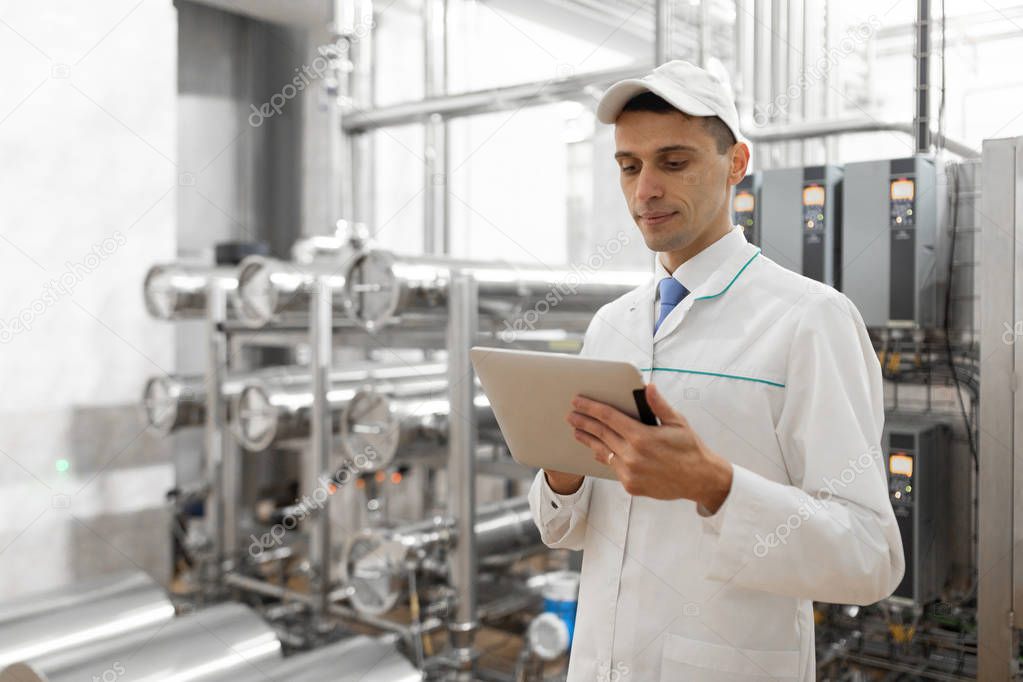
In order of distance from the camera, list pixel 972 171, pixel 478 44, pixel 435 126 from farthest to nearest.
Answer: pixel 478 44 < pixel 435 126 < pixel 972 171

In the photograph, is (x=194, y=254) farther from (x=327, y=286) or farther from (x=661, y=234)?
(x=661, y=234)

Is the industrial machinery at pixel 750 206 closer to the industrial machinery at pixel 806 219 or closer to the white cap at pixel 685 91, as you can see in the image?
the industrial machinery at pixel 806 219

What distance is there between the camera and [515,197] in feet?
19.4

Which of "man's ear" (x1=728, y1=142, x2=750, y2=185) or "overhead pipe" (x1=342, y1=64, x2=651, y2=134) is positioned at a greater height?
"overhead pipe" (x1=342, y1=64, x2=651, y2=134)

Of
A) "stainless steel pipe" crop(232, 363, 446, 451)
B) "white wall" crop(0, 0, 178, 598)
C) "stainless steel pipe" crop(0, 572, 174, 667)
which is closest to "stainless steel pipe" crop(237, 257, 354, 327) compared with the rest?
"stainless steel pipe" crop(232, 363, 446, 451)

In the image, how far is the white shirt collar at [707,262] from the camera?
4.85 feet

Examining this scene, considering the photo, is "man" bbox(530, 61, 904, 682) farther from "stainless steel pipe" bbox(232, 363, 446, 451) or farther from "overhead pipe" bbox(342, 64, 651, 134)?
"overhead pipe" bbox(342, 64, 651, 134)

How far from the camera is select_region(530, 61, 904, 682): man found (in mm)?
1213

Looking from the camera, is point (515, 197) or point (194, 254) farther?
point (515, 197)

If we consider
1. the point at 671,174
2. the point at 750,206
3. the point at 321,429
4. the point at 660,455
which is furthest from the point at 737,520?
the point at 321,429

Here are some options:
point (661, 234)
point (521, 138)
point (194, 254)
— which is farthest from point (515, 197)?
point (661, 234)

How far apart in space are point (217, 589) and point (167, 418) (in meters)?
0.83

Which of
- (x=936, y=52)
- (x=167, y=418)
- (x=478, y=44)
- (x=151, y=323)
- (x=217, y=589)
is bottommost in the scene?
(x=217, y=589)

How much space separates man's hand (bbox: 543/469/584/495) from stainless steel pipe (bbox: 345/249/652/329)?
1744mm
